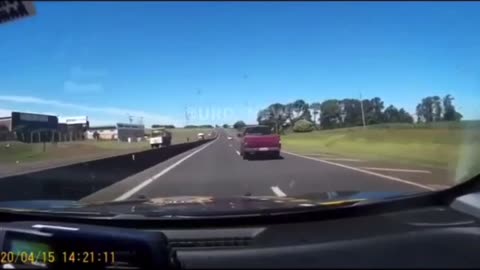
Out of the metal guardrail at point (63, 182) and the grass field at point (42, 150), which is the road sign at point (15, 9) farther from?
the metal guardrail at point (63, 182)

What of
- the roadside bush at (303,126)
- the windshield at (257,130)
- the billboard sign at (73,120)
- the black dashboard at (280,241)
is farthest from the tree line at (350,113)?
the billboard sign at (73,120)

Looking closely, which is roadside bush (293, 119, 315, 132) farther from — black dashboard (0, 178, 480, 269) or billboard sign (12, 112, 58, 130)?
billboard sign (12, 112, 58, 130)

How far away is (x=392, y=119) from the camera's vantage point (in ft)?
21.6

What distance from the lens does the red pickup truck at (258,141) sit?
26.2 feet

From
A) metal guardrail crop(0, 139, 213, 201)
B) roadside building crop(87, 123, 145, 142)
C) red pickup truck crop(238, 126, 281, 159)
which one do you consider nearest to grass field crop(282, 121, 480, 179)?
red pickup truck crop(238, 126, 281, 159)

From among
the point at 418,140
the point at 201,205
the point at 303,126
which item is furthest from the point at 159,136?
the point at 201,205

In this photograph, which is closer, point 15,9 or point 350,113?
point 15,9

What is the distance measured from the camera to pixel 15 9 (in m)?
3.40

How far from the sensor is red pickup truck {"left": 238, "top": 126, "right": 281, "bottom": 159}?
7974 millimetres

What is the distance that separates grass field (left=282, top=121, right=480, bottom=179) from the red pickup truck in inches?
15.0

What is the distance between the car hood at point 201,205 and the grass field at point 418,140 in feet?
4.07

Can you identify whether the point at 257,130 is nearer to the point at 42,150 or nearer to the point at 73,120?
the point at 73,120

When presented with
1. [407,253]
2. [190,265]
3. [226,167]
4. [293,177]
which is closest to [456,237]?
[407,253]

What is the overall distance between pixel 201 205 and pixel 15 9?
3041mm
